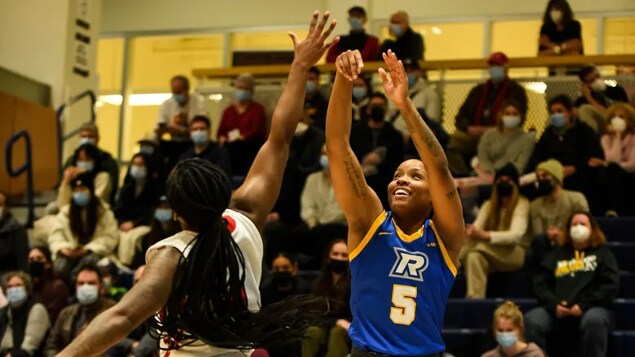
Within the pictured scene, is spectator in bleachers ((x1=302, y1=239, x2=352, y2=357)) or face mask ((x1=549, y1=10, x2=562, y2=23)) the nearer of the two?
spectator in bleachers ((x1=302, y1=239, x2=352, y2=357))

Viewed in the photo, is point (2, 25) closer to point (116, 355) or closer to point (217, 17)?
point (217, 17)

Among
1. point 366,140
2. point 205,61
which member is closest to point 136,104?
point 205,61

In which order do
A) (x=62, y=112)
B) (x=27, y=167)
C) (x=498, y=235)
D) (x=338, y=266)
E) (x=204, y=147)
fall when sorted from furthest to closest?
(x=62, y=112) → (x=27, y=167) → (x=204, y=147) → (x=498, y=235) → (x=338, y=266)

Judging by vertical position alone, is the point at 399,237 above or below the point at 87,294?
above

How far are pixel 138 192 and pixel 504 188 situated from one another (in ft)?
13.5

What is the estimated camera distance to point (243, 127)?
13.0m

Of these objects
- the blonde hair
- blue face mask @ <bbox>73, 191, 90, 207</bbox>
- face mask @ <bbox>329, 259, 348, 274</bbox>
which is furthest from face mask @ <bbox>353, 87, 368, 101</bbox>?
the blonde hair

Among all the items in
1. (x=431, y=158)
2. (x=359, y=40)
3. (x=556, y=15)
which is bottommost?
(x=431, y=158)

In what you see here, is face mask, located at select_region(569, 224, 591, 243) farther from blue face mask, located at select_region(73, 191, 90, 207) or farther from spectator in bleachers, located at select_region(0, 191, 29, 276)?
spectator in bleachers, located at select_region(0, 191, 29, 276)

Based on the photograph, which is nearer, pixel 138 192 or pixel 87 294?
pixel 87 294

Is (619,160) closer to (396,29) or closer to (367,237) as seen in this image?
(396,29)

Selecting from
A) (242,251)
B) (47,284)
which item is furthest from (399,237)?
(47,284)

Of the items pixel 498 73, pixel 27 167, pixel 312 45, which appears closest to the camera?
pixel 312 45

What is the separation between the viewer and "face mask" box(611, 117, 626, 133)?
1151cm
